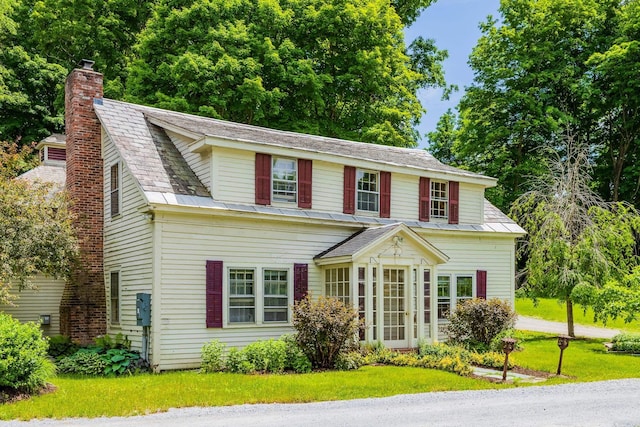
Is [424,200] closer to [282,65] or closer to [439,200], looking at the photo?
[439,200]

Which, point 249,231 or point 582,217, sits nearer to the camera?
point 249,231

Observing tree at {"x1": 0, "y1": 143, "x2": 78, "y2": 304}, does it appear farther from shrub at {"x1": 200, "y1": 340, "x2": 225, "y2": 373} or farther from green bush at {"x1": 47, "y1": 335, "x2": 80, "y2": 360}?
shrub at {"x1": 200, "y1": 340, "x2": 225, "y2": 373}

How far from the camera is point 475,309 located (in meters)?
16.2

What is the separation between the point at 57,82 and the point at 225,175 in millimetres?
22070

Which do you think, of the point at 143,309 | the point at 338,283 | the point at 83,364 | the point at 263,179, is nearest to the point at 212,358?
the point at 143,309

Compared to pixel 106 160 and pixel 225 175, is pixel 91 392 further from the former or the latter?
pixel 106 160

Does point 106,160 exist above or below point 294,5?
below

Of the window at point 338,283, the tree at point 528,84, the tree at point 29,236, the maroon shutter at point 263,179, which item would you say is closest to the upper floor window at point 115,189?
the tree at point 29,236

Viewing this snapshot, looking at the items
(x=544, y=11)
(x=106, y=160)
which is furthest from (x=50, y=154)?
(x=544, y=11)

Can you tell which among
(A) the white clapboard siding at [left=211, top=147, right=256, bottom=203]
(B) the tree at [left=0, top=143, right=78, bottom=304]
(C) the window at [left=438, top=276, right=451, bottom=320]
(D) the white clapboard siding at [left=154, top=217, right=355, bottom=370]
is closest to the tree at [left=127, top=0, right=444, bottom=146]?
(A) the white clapboard siding at [left=211, top=147, right=256, bottom=203]

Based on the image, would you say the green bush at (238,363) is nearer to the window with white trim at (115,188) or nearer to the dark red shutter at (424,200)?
the window with white trim at (115,188)

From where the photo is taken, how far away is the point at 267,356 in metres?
13.3

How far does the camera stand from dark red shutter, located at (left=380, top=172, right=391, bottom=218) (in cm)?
1791

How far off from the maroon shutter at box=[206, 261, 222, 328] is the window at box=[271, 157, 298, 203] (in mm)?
2621
